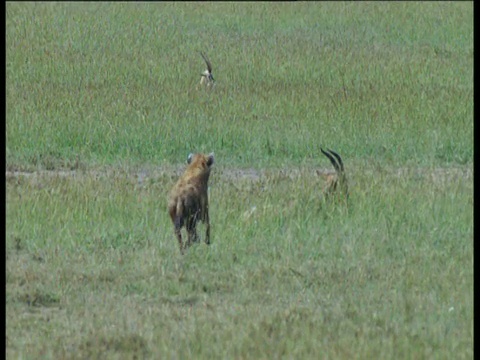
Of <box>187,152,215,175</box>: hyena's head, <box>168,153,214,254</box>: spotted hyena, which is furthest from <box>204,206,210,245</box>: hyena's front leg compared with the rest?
<box>187,152,215,175</box>: hyena's head

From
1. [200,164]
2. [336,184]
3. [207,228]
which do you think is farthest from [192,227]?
[336,184]

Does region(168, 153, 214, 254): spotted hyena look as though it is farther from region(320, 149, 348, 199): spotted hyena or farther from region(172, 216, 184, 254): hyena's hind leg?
region(320, 149, 348, 199): spotted hyena

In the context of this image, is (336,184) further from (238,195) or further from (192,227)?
(192,227)

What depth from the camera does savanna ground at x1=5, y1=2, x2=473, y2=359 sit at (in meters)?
6.66

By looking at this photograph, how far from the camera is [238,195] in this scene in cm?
993

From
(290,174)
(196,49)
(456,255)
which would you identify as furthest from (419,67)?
(456,255)

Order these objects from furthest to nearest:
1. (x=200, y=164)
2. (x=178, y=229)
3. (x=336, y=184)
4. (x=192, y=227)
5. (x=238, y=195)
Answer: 1. (x=238, y=195)
2. (x=336, y=184)
3. (x=200, y=164)
4. (x=192, y=227)
5. (x=178, y=229)

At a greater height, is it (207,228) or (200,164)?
(200,164)

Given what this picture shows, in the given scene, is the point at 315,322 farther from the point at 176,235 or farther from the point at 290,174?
the point at 290,174

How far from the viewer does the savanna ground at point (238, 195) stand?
6660mm

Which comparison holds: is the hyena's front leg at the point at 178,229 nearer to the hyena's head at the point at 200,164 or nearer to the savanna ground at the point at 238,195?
the savanna ground at the point at 238,195

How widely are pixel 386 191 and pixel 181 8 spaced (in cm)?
1492

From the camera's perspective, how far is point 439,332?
21.2ft

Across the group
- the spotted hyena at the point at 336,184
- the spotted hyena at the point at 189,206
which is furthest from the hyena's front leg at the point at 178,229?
the spotted hyena at the point at 336,184
